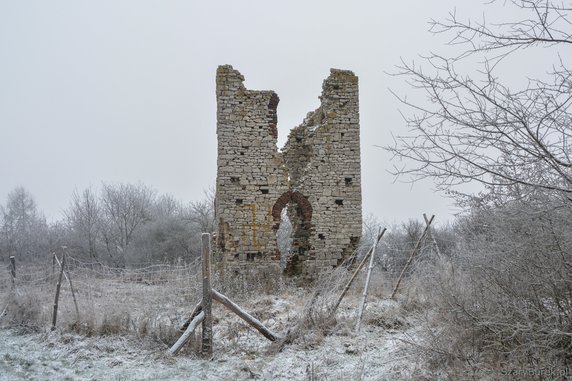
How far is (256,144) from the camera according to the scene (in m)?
12.8

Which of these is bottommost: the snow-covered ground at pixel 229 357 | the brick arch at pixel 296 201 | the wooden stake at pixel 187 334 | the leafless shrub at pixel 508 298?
the snow-covered ground at pixel 229 357

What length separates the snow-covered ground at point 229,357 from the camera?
578 cm

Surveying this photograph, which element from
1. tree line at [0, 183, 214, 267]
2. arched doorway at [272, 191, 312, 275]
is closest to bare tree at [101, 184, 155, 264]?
tree line at [0, 183, 214, 267]

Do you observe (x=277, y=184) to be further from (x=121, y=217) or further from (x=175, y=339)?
(x=121, y=217)

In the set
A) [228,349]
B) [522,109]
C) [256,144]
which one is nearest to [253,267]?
[256,144]

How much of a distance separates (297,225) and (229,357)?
6.81 meters

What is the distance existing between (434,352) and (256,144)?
8.52 meters

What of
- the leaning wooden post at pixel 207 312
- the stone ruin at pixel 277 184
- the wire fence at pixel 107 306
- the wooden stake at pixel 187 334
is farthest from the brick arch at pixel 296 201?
the wooden stake at pixel 187 334

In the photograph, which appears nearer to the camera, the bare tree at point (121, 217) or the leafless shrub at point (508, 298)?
the leafless shrub at point (508, 298)

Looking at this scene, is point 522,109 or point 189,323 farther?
point 189,323

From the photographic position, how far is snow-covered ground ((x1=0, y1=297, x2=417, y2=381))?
227 inches

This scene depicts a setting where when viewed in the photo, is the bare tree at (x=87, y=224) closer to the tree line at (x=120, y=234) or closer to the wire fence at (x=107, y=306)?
the tree line at (x=120, y=234)

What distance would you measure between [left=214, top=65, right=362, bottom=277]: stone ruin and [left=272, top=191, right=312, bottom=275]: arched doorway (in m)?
0.03

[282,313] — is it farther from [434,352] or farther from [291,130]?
[291,130]
